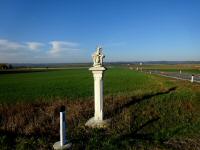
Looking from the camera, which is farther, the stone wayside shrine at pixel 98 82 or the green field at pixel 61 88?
the green field at pixel 61 88

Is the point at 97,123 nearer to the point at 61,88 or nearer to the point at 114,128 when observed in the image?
the point at 114,128

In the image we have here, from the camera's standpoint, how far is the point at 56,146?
7.45 metres

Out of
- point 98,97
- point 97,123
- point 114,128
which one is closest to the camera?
point 114,128

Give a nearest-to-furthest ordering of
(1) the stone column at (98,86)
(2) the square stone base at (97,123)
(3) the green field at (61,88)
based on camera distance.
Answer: (2) the square stone base at (97,123) < (1) the stone column at (98,86) < (3) the green field at (61,88)

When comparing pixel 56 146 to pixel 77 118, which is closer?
pixel 56 146

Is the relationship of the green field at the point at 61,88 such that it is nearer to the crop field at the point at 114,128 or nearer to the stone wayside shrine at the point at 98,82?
the crop field at the point at 114,128

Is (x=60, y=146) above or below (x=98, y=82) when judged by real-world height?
below

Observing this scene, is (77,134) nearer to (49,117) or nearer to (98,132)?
(98,132)

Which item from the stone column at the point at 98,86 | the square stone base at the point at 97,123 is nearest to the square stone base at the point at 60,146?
the square stone base at the point at 97,123

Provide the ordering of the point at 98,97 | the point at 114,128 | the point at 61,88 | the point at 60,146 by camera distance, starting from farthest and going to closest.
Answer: the point at 61,88 → the point at 98,97 → the point at 114,128 → the point at 60,146

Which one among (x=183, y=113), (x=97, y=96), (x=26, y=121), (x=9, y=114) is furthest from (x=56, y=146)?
(x=183, y=113)

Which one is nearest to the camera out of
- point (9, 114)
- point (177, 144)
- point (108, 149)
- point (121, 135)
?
point (108, 149)

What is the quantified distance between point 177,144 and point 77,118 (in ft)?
15.0

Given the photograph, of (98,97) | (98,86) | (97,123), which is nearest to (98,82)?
(98,86)
